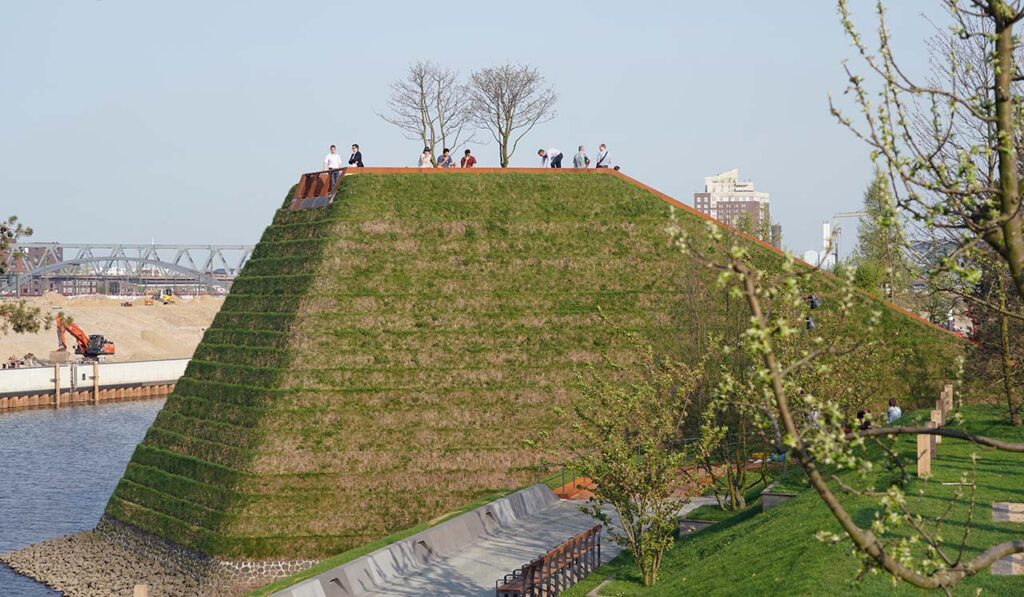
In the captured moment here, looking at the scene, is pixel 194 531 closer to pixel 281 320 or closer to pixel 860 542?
pixel 281 320

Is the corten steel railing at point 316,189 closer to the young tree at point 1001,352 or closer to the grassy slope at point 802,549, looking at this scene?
the grassy slope at point 802,549

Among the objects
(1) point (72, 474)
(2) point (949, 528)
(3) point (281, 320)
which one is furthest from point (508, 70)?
(2) point (949, 528)

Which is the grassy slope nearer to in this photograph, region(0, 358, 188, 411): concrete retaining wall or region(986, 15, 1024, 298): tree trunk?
region(986, 15, 1024, 298): tree trunk

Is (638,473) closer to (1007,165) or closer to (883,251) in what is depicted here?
(1007,165)

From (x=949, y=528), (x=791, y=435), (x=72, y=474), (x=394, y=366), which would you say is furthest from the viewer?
(x=72, y=474)

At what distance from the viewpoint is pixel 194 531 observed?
38.0 meters

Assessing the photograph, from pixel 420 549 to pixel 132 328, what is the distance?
5323 inches

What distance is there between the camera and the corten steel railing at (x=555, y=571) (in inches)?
915

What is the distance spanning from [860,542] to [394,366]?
34.2m

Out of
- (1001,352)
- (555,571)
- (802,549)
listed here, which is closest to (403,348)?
(555,571)

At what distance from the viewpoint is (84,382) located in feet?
331

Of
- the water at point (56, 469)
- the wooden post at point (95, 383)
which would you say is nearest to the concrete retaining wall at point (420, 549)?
the water at point (56, 469)

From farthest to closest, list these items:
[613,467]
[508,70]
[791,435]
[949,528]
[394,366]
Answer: [508,70], [394,366], [613,467], [949,528], [791,435]

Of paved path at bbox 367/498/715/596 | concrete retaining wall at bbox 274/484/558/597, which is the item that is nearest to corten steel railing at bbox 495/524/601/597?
paved path at bbox 367/498/715/596
